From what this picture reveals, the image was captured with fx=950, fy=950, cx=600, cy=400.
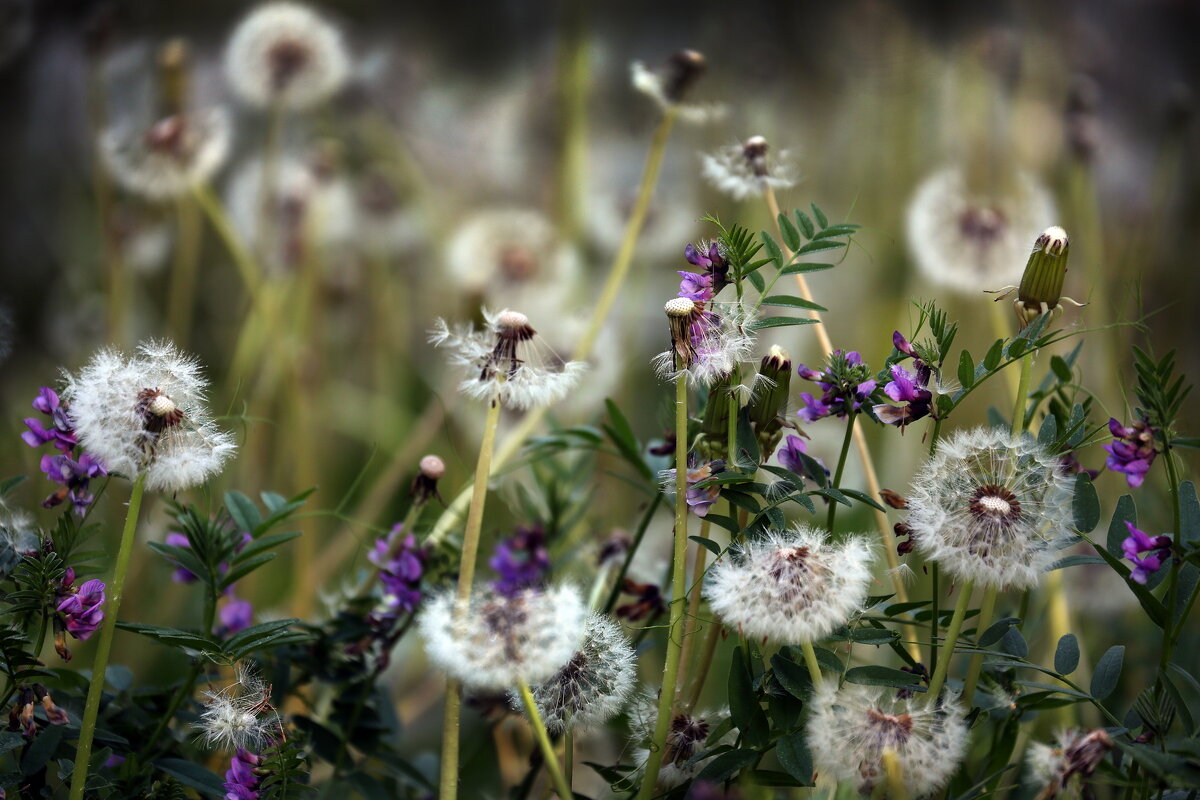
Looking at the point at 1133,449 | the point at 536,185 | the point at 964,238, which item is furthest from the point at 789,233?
the point at 536,185

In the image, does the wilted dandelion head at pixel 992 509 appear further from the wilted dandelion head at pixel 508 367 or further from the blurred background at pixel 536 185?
the blurred background at pixel 536 185

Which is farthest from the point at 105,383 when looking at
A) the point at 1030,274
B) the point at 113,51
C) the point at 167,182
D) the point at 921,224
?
the point at 113,51

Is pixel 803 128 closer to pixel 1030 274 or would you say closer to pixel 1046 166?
pixel 1046 166

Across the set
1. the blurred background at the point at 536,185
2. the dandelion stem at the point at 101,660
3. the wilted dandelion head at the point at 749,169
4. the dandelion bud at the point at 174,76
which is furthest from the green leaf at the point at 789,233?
the dandelion bud at the point at 174,76

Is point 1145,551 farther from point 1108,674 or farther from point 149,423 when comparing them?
point 149,423

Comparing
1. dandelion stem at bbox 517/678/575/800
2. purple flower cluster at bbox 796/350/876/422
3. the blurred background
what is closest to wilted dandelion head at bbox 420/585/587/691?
dandelion stem at bbox 517/678/575/800

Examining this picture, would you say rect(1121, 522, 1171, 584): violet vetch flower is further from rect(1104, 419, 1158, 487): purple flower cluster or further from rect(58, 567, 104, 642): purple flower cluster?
rect(58, 567, 104, 642): purple flower cluster
